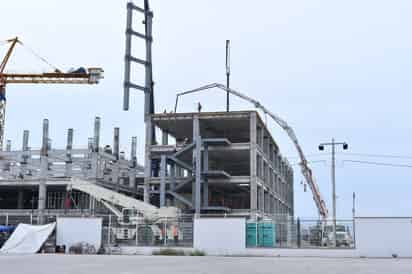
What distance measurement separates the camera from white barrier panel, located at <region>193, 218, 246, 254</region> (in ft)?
125

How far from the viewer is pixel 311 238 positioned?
126 feet

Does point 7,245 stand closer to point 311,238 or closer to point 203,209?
point 311,238

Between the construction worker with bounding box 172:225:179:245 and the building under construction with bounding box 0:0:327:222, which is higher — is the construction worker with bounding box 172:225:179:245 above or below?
below

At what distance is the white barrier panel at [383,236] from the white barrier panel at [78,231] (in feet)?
56.4

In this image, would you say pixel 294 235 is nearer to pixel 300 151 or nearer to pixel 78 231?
pixel 78 231

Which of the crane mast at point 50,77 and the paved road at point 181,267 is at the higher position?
the crane mast at point 50,77

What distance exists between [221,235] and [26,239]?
1304 cm

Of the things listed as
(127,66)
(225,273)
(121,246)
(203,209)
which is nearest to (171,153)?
(203,209)

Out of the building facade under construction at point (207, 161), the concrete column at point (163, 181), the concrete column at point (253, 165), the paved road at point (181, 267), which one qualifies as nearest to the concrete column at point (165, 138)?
the building facade under construction at point (207, 161)

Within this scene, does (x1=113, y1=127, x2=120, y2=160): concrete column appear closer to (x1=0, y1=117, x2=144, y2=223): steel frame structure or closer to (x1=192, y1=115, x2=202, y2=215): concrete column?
(x1=0, y1=117, x2=144, y2=223): steel frame structure

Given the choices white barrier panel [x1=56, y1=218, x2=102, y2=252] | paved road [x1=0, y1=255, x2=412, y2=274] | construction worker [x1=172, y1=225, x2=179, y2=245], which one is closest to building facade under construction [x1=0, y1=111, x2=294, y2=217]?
white barrier panel [x1=56, y1=218, x2=102, y2=252]

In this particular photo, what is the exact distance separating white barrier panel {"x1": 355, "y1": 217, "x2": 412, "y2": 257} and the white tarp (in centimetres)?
2069

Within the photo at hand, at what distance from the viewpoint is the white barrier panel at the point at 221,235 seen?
1501 inches

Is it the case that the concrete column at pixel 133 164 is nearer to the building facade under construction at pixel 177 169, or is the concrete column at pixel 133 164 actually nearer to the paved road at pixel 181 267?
the building facade under construction at pixel 177 169
